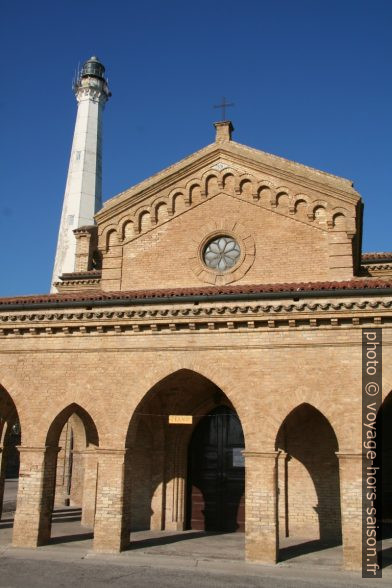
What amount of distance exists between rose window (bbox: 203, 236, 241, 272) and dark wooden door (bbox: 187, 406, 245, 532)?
4.11 metres

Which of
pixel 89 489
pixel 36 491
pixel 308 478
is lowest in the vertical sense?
pixel 89 489

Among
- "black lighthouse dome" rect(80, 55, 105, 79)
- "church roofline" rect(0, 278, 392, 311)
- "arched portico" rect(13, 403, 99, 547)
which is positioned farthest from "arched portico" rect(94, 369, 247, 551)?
"black lighthouse dome" rect(80, 55, 105, 79)

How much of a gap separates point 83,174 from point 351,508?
2933cm

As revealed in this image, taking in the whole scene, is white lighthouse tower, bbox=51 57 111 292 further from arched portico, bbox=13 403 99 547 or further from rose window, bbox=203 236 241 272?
arched portico, bbox=13 403 99 547

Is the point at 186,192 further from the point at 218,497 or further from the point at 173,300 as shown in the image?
the point at 218,497

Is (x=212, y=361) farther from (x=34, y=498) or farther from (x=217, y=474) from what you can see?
(x=34, y=498)

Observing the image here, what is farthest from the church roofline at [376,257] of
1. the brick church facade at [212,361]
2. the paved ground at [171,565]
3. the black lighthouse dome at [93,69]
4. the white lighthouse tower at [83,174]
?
the black lighthouse dome at [93,69]

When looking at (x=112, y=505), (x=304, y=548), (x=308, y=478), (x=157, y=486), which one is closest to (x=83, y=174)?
(x=157, y=486)

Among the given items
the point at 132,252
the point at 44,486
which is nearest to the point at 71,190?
the point at 132,252

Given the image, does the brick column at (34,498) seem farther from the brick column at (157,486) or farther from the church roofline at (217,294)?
the church roofline at (217,294)

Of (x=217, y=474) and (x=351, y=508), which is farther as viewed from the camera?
(x=217, y=474)

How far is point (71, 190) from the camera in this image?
118 feet

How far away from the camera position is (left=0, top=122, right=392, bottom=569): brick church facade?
12.0 meters

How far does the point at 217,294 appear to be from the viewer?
41.1ft
